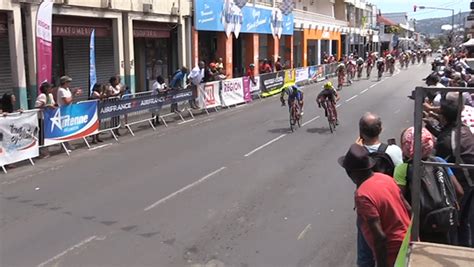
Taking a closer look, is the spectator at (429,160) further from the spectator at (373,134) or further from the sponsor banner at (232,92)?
the sponsor banner at (232,92)

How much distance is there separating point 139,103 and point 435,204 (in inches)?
525

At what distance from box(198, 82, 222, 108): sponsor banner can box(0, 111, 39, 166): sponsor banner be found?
354 inches

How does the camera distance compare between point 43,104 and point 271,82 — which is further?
point 271,82

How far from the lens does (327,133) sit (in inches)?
599

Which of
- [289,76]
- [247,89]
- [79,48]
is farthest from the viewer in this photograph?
[289,76]

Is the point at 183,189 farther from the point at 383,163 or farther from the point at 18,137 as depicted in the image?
the point at 383,163

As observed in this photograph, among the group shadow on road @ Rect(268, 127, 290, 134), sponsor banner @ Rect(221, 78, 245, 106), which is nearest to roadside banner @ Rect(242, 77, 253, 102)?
sponsor banner @ Rect(221, 78, 245, 106)

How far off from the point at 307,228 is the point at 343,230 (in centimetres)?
45

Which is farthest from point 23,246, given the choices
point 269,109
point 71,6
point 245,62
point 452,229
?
point 245,62

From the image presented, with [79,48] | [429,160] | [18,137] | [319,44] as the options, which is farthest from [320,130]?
[319,44]

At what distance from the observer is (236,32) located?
30016 millimetres

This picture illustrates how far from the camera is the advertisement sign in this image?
26609 millimetres

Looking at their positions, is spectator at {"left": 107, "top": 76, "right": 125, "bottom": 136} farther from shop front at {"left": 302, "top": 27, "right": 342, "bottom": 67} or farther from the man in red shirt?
shop front at {"left": 302, "top": 27, "right": 342, "bottom": 67}

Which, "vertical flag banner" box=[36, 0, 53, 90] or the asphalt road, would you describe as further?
"vertical flag banner" box=[36, 0, 53, 90]
